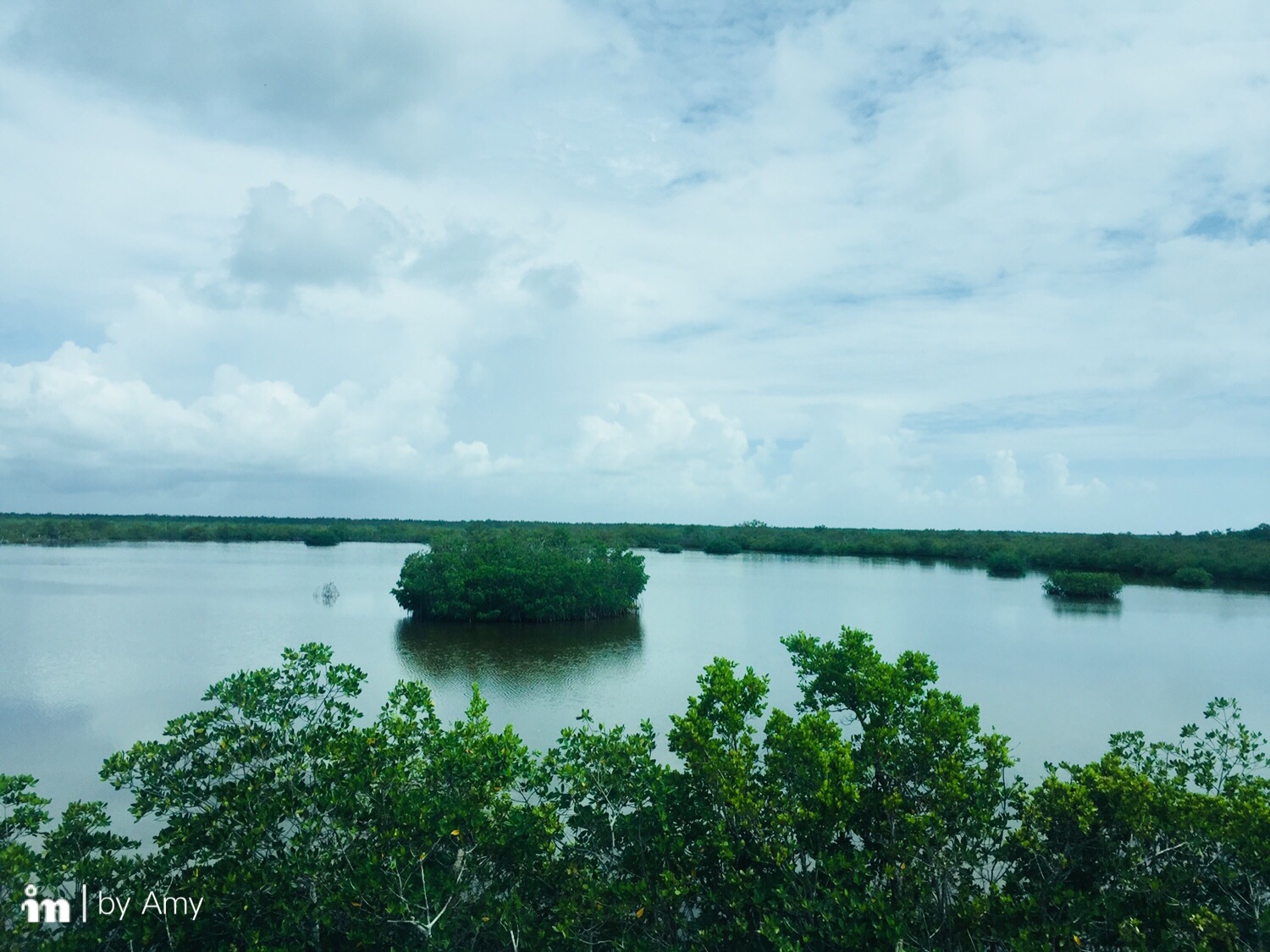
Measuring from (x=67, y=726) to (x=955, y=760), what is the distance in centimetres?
1455

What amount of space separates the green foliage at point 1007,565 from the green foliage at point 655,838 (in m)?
52.0

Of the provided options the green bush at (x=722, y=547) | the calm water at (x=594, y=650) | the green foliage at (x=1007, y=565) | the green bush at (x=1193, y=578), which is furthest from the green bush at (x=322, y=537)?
the green bush at (x=1193, y=578)

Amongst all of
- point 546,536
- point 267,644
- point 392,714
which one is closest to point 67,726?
point 267,644

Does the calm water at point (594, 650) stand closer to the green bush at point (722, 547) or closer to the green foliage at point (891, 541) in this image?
the green foliage at point (891, 541)

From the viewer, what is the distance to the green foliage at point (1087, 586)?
38594 mm

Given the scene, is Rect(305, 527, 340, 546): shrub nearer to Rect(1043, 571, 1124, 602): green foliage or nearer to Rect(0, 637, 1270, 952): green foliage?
Rect(1043, 571, 1124, 602): green foliage

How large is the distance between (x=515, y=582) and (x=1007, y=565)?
1490 inches

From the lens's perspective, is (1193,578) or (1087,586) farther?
(1193,578)

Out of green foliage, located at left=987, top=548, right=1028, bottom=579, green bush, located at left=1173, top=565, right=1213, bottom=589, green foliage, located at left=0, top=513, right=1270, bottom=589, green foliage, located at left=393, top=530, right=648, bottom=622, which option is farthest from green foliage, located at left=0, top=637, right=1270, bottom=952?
green foliage, located at left=987, top=548, right=1028, bottom=579

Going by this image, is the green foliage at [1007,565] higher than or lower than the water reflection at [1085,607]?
higher

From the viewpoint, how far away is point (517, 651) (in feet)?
78.2

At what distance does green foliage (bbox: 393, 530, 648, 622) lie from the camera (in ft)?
96.3

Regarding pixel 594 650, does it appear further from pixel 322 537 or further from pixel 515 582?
pixel 322 537

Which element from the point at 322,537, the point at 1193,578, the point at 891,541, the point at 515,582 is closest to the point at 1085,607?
the point at 1193,578
